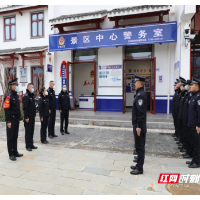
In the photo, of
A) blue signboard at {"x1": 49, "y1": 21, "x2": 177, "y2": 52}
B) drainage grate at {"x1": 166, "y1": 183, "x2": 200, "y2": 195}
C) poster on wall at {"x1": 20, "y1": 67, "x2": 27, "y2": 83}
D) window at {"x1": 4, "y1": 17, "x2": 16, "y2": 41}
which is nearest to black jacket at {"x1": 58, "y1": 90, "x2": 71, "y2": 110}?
blue signboard at {"x1": 49, "y1": 21, "x2": 177, "y2": 52}

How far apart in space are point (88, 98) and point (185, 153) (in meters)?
6.47

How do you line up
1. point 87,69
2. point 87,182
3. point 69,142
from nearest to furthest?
point 87,182
point 69,142
point 87,69

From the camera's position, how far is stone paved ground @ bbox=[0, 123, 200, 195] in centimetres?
301

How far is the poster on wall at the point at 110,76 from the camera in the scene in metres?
9.11

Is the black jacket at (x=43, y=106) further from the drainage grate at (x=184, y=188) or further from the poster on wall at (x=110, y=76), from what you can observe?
the poster on wall at (x=110, y=76)

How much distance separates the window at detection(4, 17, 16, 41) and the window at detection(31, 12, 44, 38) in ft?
4.73

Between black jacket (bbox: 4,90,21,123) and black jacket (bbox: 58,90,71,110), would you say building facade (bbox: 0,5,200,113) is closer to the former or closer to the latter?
black jacket (bbox: 58,90,71,110)

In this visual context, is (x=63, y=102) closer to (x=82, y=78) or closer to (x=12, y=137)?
(x=12, y=137)

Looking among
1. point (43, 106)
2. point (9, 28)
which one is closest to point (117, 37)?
point (43, 106)

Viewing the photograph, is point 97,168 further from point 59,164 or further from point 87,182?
point 59,164

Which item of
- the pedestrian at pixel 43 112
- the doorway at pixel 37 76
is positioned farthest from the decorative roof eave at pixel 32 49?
the pedestrian at pixel 43 112

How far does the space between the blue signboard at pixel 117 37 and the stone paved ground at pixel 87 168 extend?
452 cm

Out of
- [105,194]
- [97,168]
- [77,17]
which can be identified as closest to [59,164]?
[97,168]

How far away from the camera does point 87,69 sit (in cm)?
1286
